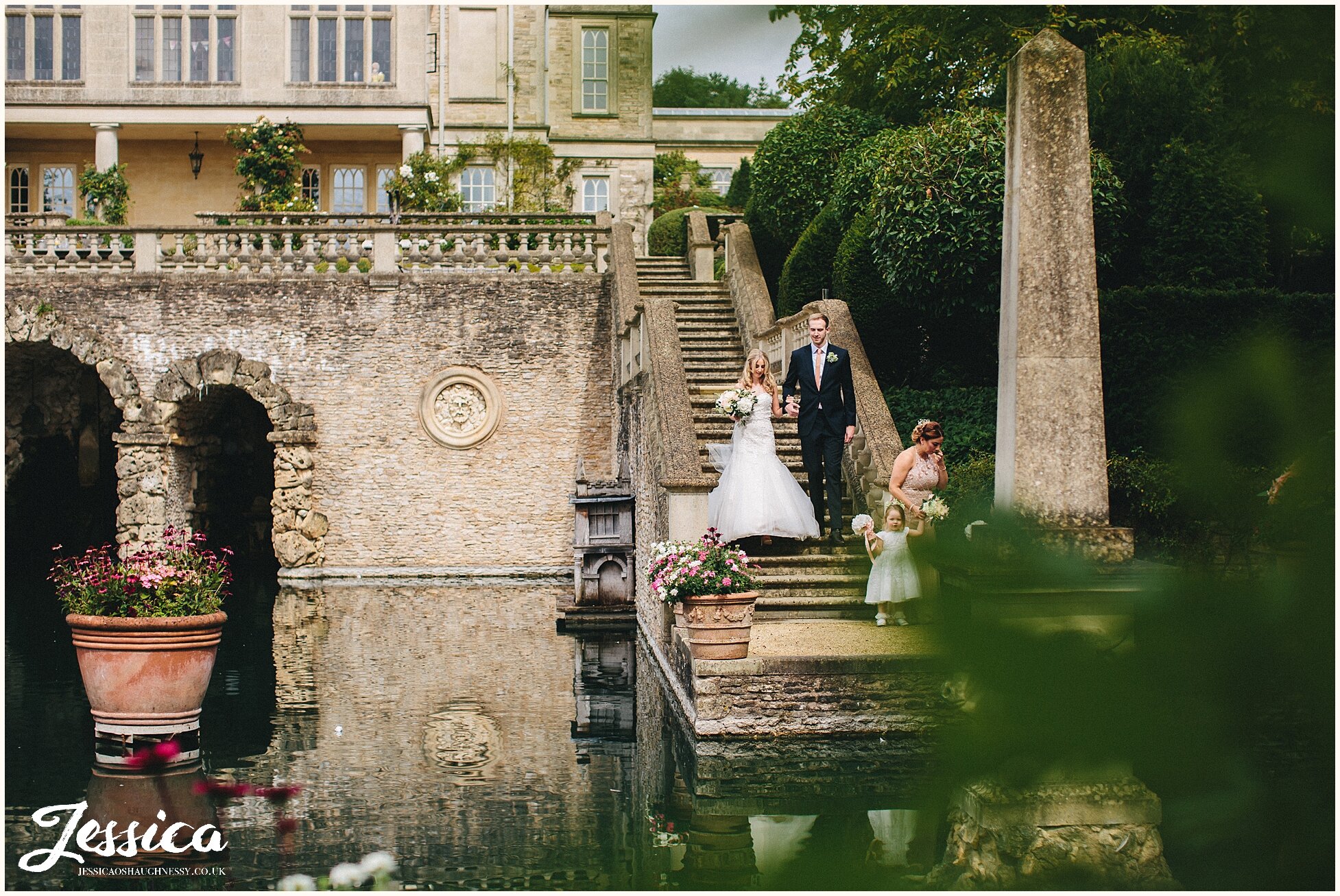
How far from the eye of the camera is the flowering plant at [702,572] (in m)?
8.09

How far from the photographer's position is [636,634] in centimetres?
1327

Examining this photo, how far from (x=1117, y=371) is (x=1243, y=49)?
6.90 metres

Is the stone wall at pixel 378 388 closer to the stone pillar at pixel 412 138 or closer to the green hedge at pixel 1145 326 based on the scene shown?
the stone pillar at pixel 412 138

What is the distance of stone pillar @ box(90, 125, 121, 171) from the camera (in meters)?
24.5

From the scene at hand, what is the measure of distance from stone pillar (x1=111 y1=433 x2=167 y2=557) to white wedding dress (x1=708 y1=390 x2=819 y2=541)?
1141 cm

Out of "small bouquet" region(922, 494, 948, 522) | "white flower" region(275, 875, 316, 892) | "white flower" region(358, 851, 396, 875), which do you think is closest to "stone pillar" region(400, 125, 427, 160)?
"small bouquet" region(922, 494, 948, 522)

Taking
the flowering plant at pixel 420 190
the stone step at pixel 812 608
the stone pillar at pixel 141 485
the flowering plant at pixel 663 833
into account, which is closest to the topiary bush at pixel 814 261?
the stone step at pixel 812 608

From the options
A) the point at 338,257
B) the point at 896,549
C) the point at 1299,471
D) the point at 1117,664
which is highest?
the point at 338,257

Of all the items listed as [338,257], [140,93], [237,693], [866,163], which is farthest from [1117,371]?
[140,93]

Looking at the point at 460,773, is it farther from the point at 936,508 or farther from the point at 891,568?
the point at 891,568

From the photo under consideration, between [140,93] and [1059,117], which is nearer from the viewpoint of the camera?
[1059,117]

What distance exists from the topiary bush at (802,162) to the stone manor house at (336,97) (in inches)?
213

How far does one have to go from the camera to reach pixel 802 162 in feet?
61.3

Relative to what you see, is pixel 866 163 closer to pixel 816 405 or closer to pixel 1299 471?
pixel 816 405
